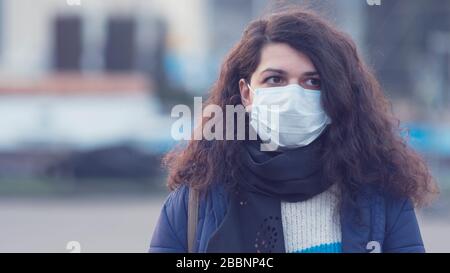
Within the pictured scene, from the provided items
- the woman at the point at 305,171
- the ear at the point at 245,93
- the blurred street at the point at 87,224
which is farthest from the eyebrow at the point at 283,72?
the blurred street at the point at 87,224

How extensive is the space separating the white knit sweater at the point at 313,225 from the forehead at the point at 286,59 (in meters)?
0.34

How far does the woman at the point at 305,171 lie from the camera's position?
250 cm

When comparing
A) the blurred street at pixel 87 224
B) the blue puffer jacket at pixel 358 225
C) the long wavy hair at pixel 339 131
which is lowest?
the blue puffer jacket at pixel 358 225

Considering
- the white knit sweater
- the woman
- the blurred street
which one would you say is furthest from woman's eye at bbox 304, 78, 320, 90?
the blurred street

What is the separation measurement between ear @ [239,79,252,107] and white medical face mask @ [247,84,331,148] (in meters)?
0.06

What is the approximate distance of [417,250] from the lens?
98.4 inches

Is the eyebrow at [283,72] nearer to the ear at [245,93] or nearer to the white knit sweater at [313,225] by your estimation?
the ear at [245,93]

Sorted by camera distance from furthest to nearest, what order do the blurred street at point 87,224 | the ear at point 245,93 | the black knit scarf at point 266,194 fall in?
1. the blurred street at point 87,224
2. the ear at point 245,93
3. the black knit scarf at point 266,194

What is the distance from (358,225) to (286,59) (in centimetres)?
49

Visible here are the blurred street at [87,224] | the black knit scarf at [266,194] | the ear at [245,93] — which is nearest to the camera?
the black knit scarf at [266,194]

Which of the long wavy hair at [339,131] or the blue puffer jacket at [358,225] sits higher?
the long wavy hair at [339,131]

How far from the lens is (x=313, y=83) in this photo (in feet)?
8.46

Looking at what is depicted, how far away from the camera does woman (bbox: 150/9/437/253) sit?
2504 mm

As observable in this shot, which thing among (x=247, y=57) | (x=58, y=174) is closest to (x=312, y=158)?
(x=247, y=57)
